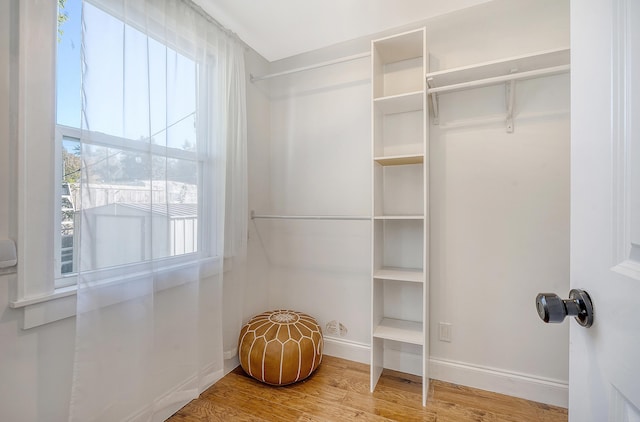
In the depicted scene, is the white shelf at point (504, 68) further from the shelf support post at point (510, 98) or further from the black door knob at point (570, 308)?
the black door knob at point (570, 308)

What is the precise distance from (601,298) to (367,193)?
164cm

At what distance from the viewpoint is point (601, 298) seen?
489 mm

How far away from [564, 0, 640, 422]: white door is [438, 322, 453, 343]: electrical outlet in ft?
4.55

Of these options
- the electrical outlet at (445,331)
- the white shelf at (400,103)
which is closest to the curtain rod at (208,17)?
the white shelf at (400,103)

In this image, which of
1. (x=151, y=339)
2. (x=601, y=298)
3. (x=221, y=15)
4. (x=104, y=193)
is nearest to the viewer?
(x=601, y=298)

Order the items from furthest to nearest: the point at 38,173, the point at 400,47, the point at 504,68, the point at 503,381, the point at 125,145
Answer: the point at 400,47, the point at 503,381, the point at 504,68, the point at 125,145, the point at 38,173

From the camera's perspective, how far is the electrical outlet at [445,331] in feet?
6.21

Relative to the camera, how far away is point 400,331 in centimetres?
182

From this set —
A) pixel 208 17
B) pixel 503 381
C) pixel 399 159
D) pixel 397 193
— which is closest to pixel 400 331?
pixel 503 381

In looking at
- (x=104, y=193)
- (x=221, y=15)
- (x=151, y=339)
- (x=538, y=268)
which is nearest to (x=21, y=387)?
(x=151, y=339)

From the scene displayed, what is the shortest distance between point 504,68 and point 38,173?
7.56ft

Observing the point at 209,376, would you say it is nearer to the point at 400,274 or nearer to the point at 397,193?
the point at 400,274

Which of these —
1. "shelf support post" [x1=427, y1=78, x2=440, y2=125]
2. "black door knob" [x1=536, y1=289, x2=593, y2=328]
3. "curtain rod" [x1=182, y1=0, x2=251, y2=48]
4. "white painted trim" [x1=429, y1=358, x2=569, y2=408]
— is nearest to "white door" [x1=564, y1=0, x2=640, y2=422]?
"black door knob" [x1=536, y1=289, x2=593, y2=328]

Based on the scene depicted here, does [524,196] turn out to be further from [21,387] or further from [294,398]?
[21,387]
